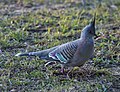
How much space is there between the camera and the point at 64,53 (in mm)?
4605

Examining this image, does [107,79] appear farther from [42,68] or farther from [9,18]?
[9,18]

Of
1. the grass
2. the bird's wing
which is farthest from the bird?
the grass

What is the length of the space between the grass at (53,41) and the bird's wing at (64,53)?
0.22 m

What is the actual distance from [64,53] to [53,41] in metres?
1.43

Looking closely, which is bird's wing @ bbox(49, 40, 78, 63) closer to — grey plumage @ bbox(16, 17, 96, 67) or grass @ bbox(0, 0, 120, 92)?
grey plumage @ bbox(16, 17, 96, 67)

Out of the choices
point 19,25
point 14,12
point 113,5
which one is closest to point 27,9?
point 14,12

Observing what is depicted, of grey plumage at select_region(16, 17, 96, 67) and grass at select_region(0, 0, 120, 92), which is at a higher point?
grey plumage at select_region(16, 17, 96, 67)

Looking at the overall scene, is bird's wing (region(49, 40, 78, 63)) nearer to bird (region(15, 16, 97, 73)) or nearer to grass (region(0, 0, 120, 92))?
bird (region(15, 16, 97, 73))

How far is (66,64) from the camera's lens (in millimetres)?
4617

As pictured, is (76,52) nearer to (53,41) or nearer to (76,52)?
(76,52)

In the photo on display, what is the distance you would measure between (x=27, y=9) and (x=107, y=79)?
3408 millimetres

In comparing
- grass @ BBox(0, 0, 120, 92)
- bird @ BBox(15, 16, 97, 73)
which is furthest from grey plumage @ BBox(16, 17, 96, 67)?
grass @ BBox(0, 0, 120, 92)

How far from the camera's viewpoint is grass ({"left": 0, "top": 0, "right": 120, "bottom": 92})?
454cm

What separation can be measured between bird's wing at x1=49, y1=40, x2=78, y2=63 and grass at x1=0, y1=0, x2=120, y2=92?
22 centimetres
